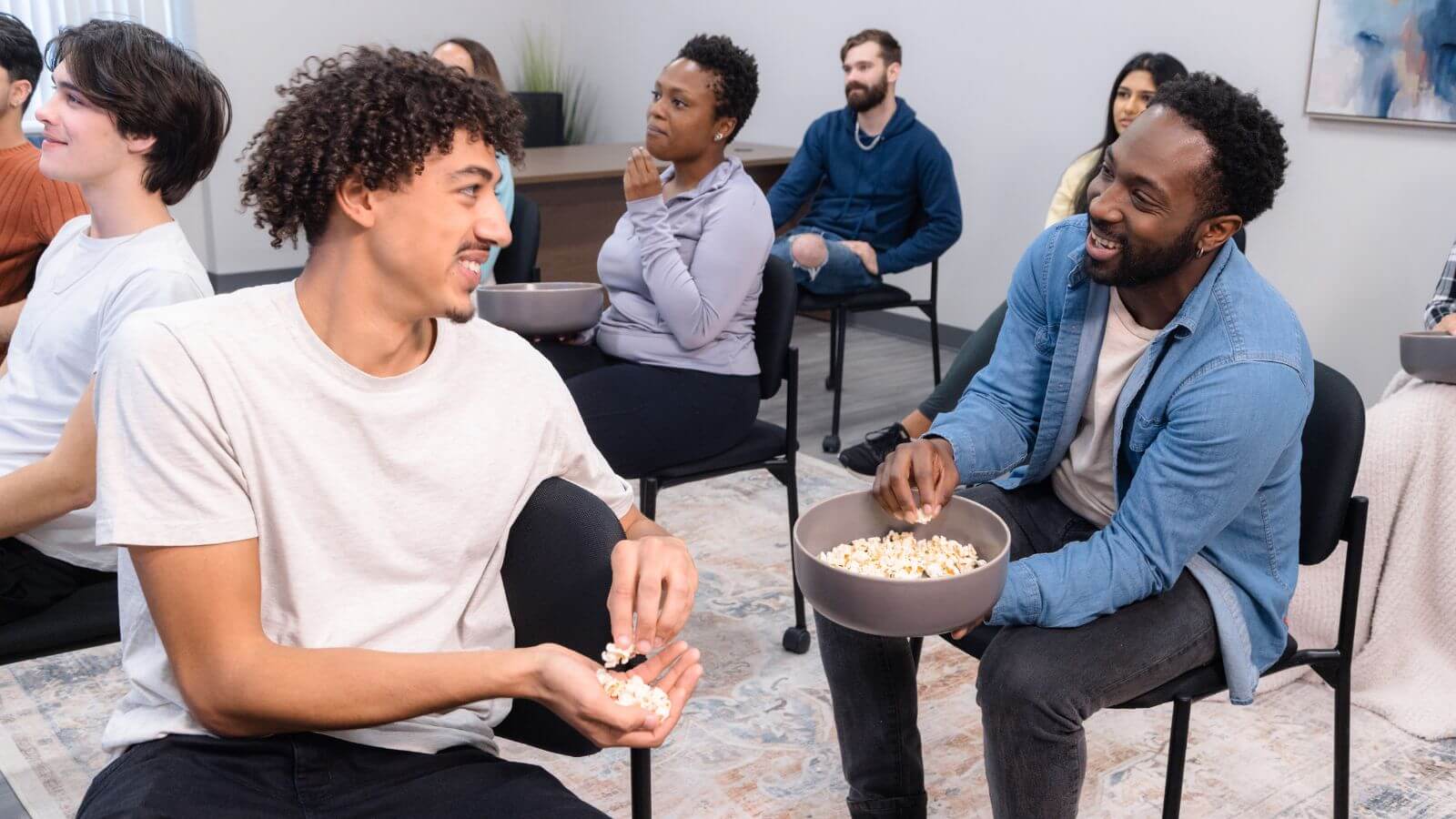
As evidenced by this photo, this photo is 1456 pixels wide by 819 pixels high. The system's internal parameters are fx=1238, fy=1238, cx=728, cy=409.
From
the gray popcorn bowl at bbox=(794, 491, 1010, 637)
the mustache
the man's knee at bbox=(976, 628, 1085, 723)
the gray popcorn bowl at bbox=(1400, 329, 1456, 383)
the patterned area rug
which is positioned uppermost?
the mustache

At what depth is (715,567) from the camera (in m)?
2.74

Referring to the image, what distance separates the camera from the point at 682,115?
2.43 m

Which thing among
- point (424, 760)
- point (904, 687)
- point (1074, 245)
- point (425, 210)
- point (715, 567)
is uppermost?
point (425, 210)

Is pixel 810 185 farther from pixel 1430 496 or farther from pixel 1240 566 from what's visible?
pixel 1240 566

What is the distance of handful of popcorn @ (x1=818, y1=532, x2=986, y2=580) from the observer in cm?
142

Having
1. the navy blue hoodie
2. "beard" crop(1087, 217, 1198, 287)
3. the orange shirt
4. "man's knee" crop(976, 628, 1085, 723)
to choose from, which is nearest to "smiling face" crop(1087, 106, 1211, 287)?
"beard" crop(1087, 217, 1198, 287)

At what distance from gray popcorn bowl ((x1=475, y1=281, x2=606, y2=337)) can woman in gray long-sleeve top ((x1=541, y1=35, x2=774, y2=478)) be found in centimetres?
11

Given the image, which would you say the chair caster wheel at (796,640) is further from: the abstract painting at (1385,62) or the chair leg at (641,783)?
the abstract painting at (1385,62)

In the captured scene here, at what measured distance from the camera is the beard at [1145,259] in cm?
153

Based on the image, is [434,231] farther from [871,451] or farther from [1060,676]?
[871,451]

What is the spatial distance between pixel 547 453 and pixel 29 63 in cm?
160

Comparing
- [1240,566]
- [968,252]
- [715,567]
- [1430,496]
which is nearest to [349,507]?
[1240,566]

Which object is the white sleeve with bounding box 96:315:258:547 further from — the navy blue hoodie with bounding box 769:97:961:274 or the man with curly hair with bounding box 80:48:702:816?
the navy blue hoodie with bounding box 769:97:961:274

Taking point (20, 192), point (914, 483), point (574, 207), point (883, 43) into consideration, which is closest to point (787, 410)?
point (914, 483)
